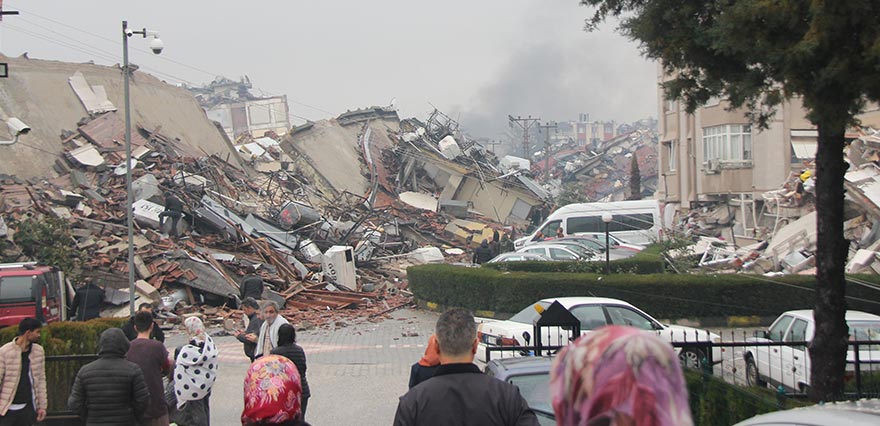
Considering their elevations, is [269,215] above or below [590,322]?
above

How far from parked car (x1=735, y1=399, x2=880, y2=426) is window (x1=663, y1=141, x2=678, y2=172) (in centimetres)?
3372

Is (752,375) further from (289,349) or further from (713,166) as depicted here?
(713,166)

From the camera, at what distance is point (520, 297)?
63.7ft

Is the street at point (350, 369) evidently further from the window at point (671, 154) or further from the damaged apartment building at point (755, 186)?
the window at point (671, 154)

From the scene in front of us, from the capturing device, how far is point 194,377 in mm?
7930

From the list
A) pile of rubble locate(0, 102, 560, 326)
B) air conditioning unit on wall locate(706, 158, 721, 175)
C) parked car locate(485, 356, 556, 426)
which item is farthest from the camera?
air conditioning unit on wall locate(706, 158, 721, 175)

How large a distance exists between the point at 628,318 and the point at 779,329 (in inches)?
89.5

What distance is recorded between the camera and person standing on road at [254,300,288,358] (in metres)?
8.96

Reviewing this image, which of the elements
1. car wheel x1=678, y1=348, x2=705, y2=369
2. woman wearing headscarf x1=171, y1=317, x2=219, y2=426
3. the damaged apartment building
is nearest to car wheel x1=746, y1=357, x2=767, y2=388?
car wheel x1=678, y1=348, x2=705, y2=369

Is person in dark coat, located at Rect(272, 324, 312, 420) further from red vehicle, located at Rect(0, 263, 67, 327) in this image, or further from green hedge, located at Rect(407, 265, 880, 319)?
green hedge, located at Rect(407, 265, 880, 319)

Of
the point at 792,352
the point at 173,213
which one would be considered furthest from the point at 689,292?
the point at 173,213

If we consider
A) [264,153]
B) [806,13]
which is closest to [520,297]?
[806,13]

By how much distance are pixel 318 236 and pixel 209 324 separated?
971 centimetres

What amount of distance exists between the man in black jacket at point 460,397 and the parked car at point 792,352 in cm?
714
